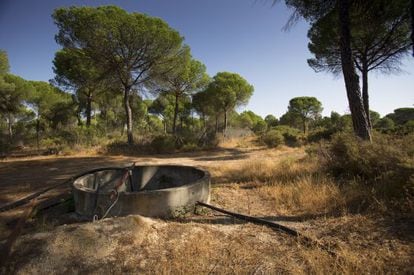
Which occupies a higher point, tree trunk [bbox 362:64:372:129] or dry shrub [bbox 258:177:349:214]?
tree trunk [bbox 362:64:372:129]

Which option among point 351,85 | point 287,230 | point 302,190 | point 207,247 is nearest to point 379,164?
point 302,190

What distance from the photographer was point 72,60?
1435cm

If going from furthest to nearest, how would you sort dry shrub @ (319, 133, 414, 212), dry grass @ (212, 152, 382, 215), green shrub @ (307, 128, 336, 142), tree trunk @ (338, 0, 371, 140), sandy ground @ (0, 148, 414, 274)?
green shrub @ (307, 128, 336, 142), tree trunk @ (338, 0, 371, 140), dry grass @ (212, 152, 382, 215), dry shrub @ (319, 133, 414, 212), sandy ground @ (0, 148, 414, 274)

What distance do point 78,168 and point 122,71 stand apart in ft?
20.8

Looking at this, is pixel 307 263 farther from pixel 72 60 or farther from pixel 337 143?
pixel 72 60

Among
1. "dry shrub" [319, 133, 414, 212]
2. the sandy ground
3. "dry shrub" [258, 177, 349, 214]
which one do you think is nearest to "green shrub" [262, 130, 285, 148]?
"dry shrub" [319, 133, 414, 212]

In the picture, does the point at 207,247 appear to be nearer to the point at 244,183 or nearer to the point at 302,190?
the point at 302,190

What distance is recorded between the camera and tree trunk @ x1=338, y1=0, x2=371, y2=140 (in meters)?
5.92

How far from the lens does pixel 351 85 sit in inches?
236

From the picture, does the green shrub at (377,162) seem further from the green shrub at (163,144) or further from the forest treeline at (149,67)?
the green shrub at (163,144)

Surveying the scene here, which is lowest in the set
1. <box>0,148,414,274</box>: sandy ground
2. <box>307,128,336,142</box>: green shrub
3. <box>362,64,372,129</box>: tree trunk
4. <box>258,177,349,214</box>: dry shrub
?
<box>0,148,414,274</box>: sandy ground

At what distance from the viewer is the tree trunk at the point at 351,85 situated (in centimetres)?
592

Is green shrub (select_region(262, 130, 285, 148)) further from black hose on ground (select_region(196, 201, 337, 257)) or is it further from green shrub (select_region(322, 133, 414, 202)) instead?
black hose on ground (select_region(196, 201, 337, 257))

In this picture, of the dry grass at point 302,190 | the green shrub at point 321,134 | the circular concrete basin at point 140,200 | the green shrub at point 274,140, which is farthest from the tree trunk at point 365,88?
the circular concrete basin at point 140,200
